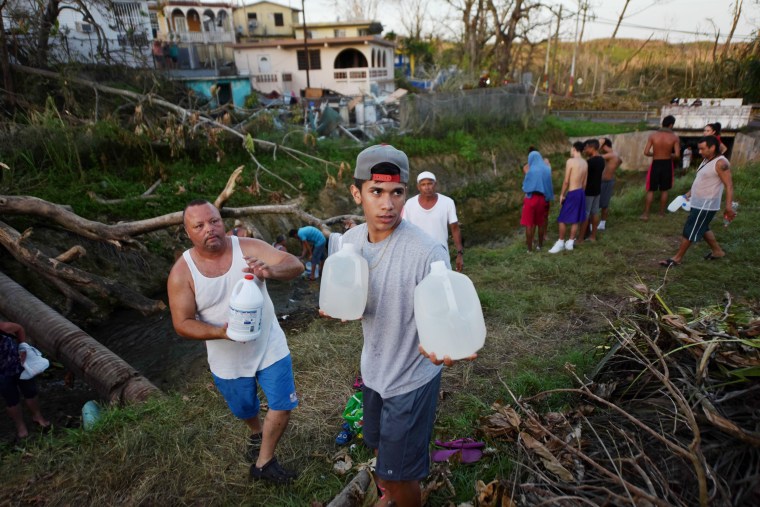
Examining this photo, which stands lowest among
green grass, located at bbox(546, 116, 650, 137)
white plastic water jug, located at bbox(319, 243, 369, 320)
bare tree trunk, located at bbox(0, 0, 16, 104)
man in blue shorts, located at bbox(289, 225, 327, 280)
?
man in blue shorts, located at bbox(289, 225, 327, 280)

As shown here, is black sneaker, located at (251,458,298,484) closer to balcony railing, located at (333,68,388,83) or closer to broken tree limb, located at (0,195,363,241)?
broken tree limb, located at (0,195,363,241)

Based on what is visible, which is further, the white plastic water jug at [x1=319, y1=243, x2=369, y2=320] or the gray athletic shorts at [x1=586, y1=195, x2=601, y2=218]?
the gray athletic shorts at [x1=586, y1=195, x2=601, y2=218]

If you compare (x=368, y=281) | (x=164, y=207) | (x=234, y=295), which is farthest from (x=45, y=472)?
(x=164, y=207)

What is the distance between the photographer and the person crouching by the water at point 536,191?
649cm

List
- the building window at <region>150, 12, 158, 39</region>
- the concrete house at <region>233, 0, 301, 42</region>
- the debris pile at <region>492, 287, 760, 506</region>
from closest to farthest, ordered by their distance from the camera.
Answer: the debris pile at <region>492, 287, 760, 506</region> < the building window at <region>150, 12, 158, 39</region> < the concrete house at <region>233, 0, 301, 42</region>

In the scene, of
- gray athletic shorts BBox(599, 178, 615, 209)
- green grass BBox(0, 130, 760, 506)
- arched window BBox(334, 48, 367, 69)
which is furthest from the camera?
arched window BBox(334, 48, 367, 69)

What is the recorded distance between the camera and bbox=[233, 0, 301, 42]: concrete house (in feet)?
93.3

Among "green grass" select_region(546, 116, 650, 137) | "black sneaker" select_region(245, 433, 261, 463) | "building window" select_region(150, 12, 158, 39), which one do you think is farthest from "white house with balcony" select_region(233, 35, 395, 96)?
"black sneaker" select_region(245, 433, 261, 463)

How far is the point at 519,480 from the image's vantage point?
6.50 ft

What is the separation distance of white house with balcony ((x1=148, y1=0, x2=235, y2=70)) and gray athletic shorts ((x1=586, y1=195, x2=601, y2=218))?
19.3 metres

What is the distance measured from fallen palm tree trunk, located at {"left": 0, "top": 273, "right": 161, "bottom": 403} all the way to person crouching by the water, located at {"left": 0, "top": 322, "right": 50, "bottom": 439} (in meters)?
0.40

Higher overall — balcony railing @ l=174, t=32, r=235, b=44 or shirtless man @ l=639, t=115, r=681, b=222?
balcony railing @ l=174, t=32, r=235, b=44

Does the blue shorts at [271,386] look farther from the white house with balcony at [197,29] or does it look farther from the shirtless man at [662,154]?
the white house with balcony at [197,29]

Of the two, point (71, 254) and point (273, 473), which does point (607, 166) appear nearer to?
point (273, 473)
